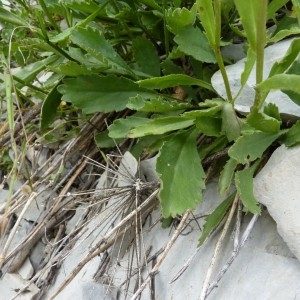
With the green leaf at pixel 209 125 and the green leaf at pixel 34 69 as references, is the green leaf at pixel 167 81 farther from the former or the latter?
the green leaf at pixel 34 69

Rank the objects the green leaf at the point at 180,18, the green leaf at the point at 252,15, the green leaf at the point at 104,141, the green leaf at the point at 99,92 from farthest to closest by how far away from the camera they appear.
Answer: the green leaf at the point at 104,141 < the green leaf at the point at 99,92 < the green leaf at the point at 180,18 < the green leaf at the point at 252,15

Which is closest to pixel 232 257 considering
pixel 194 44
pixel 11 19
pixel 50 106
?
pixel 194 44

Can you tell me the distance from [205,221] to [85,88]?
0.32 m

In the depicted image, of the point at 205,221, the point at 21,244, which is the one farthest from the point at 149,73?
the point at 21,244

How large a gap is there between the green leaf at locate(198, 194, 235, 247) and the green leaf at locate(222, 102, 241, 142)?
0.33 ft

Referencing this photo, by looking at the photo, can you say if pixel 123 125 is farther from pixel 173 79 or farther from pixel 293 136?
pixel 293 136

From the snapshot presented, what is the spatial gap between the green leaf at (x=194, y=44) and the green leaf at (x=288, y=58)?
16 centimetres

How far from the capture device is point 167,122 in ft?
2.82

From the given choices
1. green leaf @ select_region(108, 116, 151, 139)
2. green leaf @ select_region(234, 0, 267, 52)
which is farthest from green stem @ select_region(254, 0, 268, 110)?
green leaf @ select_region(108, 116, 151, 139)

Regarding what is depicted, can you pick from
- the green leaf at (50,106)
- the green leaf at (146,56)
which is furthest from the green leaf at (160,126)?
the green leaf at (50,106)

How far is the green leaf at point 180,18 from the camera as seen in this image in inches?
34.9

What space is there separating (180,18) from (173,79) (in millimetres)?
102

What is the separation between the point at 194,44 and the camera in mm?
939

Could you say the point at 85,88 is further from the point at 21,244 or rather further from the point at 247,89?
the point at 21,244
